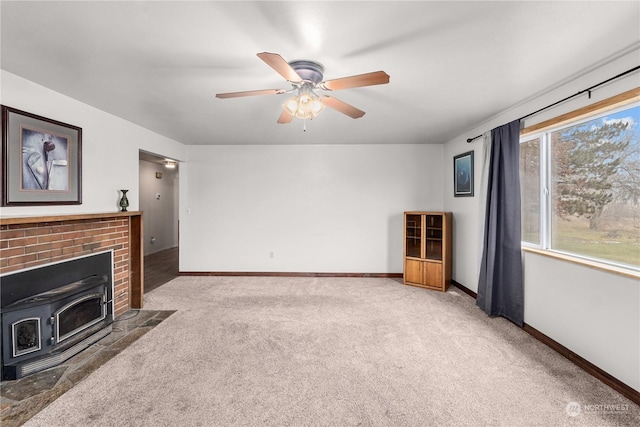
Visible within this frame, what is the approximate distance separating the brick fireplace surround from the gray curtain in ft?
13.8

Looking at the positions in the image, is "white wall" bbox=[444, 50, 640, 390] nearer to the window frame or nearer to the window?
the window frame

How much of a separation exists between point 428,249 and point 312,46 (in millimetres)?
3446

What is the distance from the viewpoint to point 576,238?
2.45 meters

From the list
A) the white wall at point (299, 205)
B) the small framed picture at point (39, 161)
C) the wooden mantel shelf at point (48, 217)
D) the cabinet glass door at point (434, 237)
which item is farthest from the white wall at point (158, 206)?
the cabinet glass door at point (434, 237)

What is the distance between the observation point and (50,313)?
224 cm

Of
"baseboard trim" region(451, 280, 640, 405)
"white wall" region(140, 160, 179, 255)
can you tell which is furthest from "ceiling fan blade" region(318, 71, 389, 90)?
"white wall" region(140, 160, 179, 255)

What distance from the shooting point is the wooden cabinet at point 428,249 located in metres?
4.11

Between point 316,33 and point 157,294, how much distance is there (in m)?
3.89

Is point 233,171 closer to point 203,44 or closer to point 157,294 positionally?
point 157,294

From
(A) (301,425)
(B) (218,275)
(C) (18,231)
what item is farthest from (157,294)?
(A) (301,425)

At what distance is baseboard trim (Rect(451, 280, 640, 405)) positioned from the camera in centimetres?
184

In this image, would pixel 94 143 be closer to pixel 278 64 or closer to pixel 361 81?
pixel 278 64
